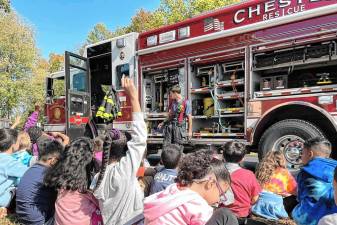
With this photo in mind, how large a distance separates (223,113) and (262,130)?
907mm

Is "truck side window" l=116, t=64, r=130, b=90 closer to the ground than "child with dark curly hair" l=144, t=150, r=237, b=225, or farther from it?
farther from it

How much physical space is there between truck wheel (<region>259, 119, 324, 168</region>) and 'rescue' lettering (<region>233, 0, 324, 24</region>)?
5.38 feet

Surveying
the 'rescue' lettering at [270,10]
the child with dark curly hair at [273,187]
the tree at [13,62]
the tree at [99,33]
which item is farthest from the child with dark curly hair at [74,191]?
the tree at [99,33]

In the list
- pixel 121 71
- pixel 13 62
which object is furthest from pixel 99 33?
pixel 121 71

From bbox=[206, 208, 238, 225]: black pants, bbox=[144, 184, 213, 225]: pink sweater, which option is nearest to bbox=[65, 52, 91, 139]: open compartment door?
bbox=[144, 184, 213, 225]: pink sweater

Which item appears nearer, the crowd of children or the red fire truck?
the crowd of children

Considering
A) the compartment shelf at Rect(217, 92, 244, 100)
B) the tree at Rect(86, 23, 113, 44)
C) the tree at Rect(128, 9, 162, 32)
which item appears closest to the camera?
the compartment shelf at Rect(217, 92, 244, 100)

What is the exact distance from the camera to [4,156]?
12.8ft

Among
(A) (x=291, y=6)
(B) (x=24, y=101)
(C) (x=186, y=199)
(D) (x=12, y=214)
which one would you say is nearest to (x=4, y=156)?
(D) (x=12, y=214)

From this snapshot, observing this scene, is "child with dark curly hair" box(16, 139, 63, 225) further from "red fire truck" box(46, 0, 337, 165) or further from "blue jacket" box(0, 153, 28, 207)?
"red fire truck" box(46, 0, 337, 165)

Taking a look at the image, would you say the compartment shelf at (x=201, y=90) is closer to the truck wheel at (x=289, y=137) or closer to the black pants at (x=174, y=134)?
the black pants at (x=174, y=134)

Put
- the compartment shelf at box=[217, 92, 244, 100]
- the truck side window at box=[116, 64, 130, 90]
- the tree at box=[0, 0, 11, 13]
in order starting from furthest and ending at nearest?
the tree at box=[0, 0, 11, 13], the truck side window at box=[116, 64, 130, 90], the compartment shelf at box=[217, 92, 244, 100]

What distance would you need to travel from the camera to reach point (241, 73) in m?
6.74

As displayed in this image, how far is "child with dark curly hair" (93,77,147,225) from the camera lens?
2.56m
